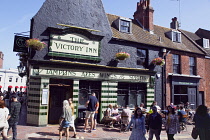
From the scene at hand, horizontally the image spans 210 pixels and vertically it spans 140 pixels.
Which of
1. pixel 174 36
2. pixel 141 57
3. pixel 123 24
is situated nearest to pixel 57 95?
pixel 141 57

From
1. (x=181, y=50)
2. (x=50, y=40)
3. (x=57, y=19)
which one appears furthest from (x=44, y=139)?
(x=181, y=50)

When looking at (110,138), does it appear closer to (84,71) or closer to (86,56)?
(84,71)

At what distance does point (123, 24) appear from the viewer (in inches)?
612

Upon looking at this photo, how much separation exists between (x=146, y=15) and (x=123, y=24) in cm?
345

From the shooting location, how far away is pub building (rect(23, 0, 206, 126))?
36.1 ft

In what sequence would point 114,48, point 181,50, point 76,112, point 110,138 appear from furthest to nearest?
point 181,50 < point 114,48 < point 76,112 < point 110,138

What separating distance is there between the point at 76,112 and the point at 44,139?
12.5 ft

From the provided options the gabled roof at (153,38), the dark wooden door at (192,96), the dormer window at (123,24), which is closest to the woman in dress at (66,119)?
the gabled roof at (153,38)

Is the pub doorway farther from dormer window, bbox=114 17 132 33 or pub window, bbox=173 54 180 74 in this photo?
pub window, bbox=173 54 180 74

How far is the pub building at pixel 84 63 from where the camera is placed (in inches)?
433

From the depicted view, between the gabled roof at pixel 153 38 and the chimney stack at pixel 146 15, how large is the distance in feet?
1.93

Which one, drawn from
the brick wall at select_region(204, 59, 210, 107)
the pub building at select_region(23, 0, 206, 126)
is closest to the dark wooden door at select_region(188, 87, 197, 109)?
the brick wall at select_region(204, 59, 210, 107)

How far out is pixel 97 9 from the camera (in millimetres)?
13820

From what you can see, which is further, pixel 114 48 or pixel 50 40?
pixel 114 48
